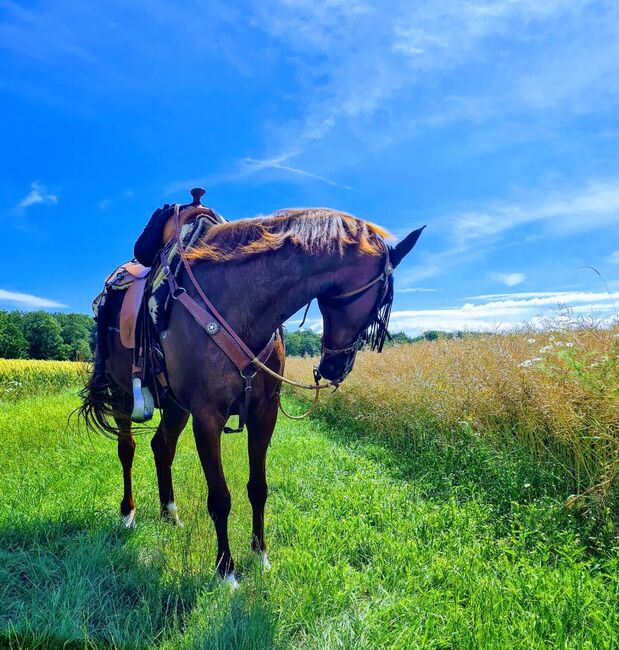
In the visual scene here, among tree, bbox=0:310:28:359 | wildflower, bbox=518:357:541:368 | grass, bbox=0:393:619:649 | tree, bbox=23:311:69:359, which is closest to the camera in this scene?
grass, bbox=0:393:619:649

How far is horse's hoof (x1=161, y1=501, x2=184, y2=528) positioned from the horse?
114 cm

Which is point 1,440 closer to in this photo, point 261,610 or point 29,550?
point 29,550

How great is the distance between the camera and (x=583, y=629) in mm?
2094

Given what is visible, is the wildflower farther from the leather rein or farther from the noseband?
the leather rein

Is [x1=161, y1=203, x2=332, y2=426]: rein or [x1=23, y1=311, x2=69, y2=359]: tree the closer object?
[x1=161, y1=203, x2=332, y2=426]: rein

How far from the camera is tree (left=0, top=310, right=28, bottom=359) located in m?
56.4

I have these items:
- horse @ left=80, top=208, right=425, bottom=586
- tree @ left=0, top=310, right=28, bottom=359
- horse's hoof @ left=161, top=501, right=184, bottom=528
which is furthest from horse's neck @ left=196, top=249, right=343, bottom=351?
tree @ left=0, top=310, right=28, bottom=359

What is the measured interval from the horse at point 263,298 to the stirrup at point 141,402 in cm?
43

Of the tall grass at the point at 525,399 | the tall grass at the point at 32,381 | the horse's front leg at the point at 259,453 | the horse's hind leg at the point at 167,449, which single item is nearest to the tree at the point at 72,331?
the tall grass at the point at 32,381

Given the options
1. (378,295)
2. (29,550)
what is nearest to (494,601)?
(378,295)

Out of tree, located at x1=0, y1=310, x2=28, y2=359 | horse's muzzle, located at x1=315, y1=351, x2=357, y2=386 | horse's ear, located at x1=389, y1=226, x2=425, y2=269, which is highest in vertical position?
tree, located at x1=0, y1=310, x2=28, y2=359

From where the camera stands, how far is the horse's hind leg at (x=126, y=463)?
12.2 feet

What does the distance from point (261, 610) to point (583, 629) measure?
166 cm

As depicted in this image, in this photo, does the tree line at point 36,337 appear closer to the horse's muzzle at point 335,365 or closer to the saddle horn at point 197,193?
the saddle horn at point 197,193
